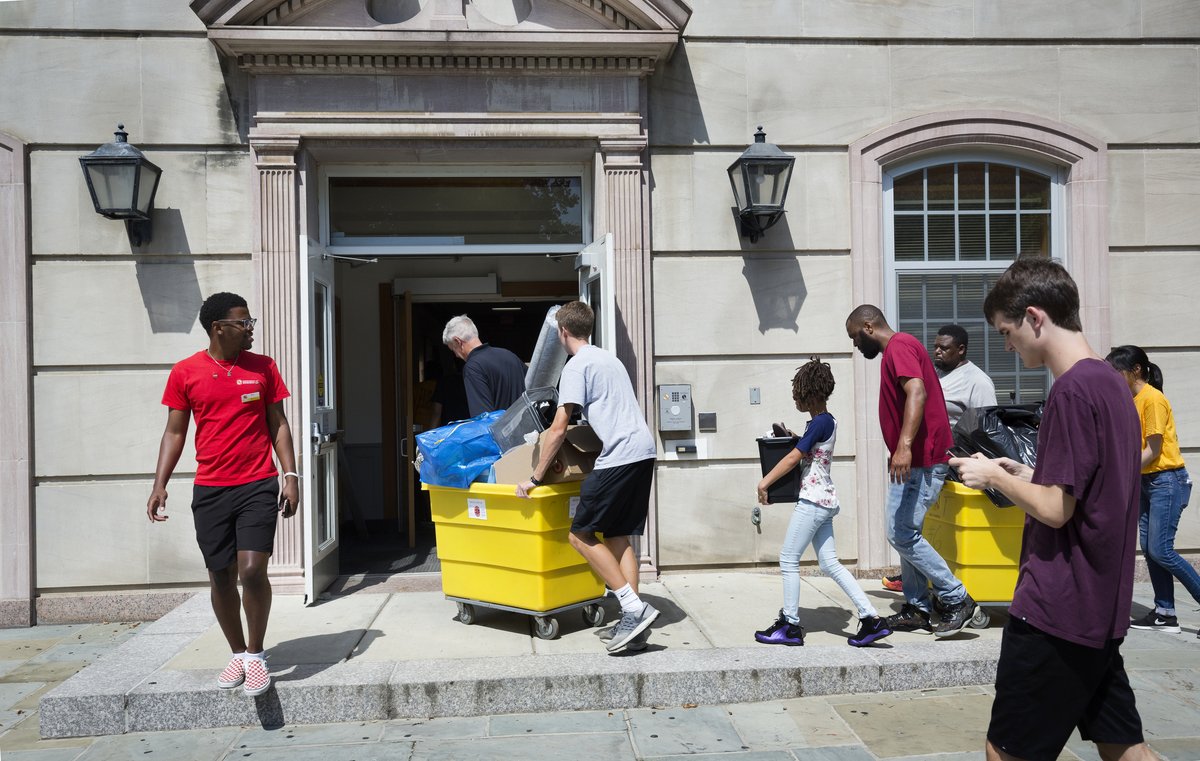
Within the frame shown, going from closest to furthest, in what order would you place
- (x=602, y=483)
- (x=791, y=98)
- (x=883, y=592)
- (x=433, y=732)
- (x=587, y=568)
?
(x=433, y=732), (x=602, y=483), (x=587, y=568), (x=883, y=592), (x=791, y=98)

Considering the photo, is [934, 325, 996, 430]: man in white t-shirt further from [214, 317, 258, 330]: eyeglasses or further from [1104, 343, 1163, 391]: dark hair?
[214, 317, 258, 330]: eyeglasses

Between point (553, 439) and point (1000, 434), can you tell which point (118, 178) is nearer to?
point (553, 439)

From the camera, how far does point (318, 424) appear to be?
687 centimetres

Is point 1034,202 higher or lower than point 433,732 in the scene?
higher

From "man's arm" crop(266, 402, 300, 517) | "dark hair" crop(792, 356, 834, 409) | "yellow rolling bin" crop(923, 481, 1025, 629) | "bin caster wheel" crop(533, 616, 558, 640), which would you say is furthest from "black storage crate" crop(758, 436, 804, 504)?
"man's arm" crop(266, 402, 300, 517)

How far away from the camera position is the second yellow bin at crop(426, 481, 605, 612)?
5.35 m

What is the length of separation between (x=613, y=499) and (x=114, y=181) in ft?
14.3

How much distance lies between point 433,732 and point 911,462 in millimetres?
3063

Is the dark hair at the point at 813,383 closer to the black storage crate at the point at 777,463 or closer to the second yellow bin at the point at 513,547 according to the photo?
the black storage crate at the point at 777,463

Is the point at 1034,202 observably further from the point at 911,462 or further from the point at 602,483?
the point at 602,483

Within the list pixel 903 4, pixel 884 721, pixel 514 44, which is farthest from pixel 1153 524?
pixel 514 44

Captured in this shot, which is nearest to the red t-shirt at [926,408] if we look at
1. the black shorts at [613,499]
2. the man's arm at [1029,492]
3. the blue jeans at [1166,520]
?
the black shorts at [613,499]

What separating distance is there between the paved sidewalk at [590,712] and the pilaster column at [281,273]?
4.37 feet

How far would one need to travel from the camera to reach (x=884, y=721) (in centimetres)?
453
